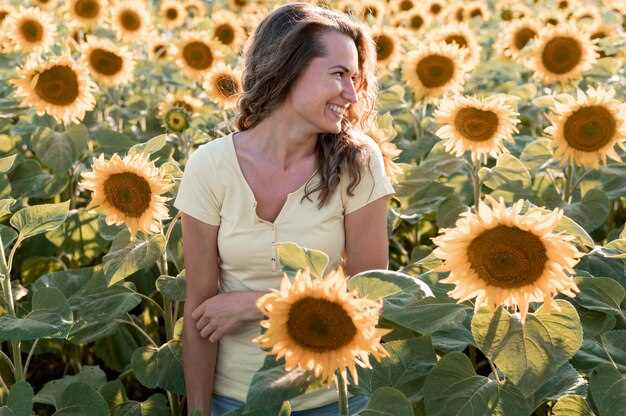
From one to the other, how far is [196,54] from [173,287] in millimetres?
A: 2385

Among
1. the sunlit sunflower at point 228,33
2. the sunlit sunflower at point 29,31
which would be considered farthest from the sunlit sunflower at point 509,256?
the sunlit sunflower at point 228,33

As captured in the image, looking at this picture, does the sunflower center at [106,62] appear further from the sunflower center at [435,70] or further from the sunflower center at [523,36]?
→ the sunflower center at [523,36]

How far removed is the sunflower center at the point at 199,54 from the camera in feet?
15.6

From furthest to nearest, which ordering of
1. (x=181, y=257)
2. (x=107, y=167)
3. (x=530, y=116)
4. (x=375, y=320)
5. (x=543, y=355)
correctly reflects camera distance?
(x=530, y=116), (x=181, y=257), (x=107, y=167), (x=543, y=355), (x=375, y=320)

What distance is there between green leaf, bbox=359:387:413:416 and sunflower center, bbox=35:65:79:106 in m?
2.23

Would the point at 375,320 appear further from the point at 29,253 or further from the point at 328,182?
the point at 29,253

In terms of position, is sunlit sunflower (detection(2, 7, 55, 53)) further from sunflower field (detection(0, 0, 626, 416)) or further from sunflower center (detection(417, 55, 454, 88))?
sunflower center (detection(417, 55, 454, 88))

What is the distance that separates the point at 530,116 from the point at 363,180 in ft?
6.84

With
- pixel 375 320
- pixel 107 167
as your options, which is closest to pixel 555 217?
pixel 375 320

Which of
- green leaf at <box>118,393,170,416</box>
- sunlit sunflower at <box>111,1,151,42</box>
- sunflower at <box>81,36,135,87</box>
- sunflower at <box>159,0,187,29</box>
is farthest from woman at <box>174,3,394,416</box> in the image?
sunflower at <box>159,0,187,29</box>

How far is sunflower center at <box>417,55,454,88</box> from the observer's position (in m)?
4.08

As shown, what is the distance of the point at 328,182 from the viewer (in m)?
2.38

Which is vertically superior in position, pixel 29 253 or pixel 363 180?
pixel 363 180

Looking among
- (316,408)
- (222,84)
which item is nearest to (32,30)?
(222,84)
